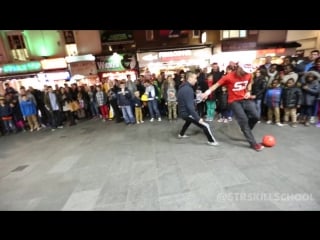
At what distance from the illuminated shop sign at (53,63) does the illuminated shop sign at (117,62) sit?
2.62 m

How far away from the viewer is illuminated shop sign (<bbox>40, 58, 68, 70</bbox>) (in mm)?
14586

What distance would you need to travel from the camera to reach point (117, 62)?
15.1 meters

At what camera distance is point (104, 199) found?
3123 millimetres

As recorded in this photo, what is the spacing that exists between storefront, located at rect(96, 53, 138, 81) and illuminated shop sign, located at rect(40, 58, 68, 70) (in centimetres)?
260

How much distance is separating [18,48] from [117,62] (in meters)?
7.57

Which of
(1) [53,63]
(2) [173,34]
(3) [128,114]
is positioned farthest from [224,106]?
(1) [53,63]

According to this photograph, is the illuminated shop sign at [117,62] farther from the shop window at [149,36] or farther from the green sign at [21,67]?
the green sign at [21,67]

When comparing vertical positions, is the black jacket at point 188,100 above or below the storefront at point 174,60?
below

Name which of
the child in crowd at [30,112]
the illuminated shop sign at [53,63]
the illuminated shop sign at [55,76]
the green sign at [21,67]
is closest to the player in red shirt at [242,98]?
the child in crowd at [30,112]

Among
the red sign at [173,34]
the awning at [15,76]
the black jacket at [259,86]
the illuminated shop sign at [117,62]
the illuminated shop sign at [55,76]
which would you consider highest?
the red sign at [173,34]

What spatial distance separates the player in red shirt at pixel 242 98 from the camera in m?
4.25

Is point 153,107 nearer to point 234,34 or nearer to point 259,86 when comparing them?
point 259,86
